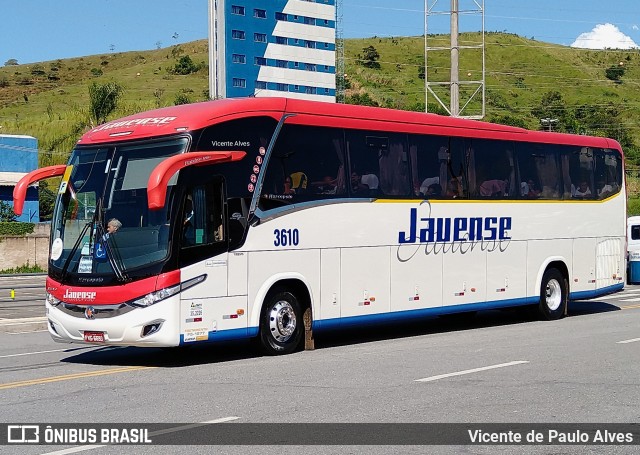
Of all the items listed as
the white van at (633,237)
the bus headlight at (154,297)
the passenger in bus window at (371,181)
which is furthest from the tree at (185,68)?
the bus headlight at (154,297)

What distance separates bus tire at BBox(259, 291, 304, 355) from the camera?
14992 millimetres

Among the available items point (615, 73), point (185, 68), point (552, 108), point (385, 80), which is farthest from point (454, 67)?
point (615, 73)

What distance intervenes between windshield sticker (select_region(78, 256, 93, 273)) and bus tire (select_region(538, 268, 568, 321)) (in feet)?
34.0

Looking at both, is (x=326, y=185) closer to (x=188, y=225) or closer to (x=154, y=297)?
(x=188, y=225)

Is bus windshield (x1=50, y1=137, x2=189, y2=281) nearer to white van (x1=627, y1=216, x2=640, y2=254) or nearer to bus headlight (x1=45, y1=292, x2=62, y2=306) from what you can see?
bus headlight (x1=45, y1=292, x2=62, y2=306)

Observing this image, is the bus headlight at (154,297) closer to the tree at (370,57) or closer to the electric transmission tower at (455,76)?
the electric transmission tower at (455,76)

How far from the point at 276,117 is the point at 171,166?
2509mm

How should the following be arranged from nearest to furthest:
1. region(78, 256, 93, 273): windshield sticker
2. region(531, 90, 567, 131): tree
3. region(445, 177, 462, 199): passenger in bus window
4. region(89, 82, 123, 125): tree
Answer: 1. region(78, 256, 93, 273): windshield sticker
2. region(445, 177, 462, 199): passenger in bus window
3. region(89, 82, 123, 125): tree
4. region(531, 90, 567, 131): tree

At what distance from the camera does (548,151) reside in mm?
21188

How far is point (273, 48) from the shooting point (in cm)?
4541

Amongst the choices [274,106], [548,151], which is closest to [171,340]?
[274,106]

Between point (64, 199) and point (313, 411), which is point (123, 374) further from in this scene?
point (313, 411)

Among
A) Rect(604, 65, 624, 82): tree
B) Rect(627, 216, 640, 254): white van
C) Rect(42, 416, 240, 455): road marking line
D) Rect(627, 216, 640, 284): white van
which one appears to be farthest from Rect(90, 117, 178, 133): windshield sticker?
Rect(604, 65, 624, 82): tree

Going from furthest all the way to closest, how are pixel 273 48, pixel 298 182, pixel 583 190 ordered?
pixel 273 48, pixel 583 190, pixel 298 182
